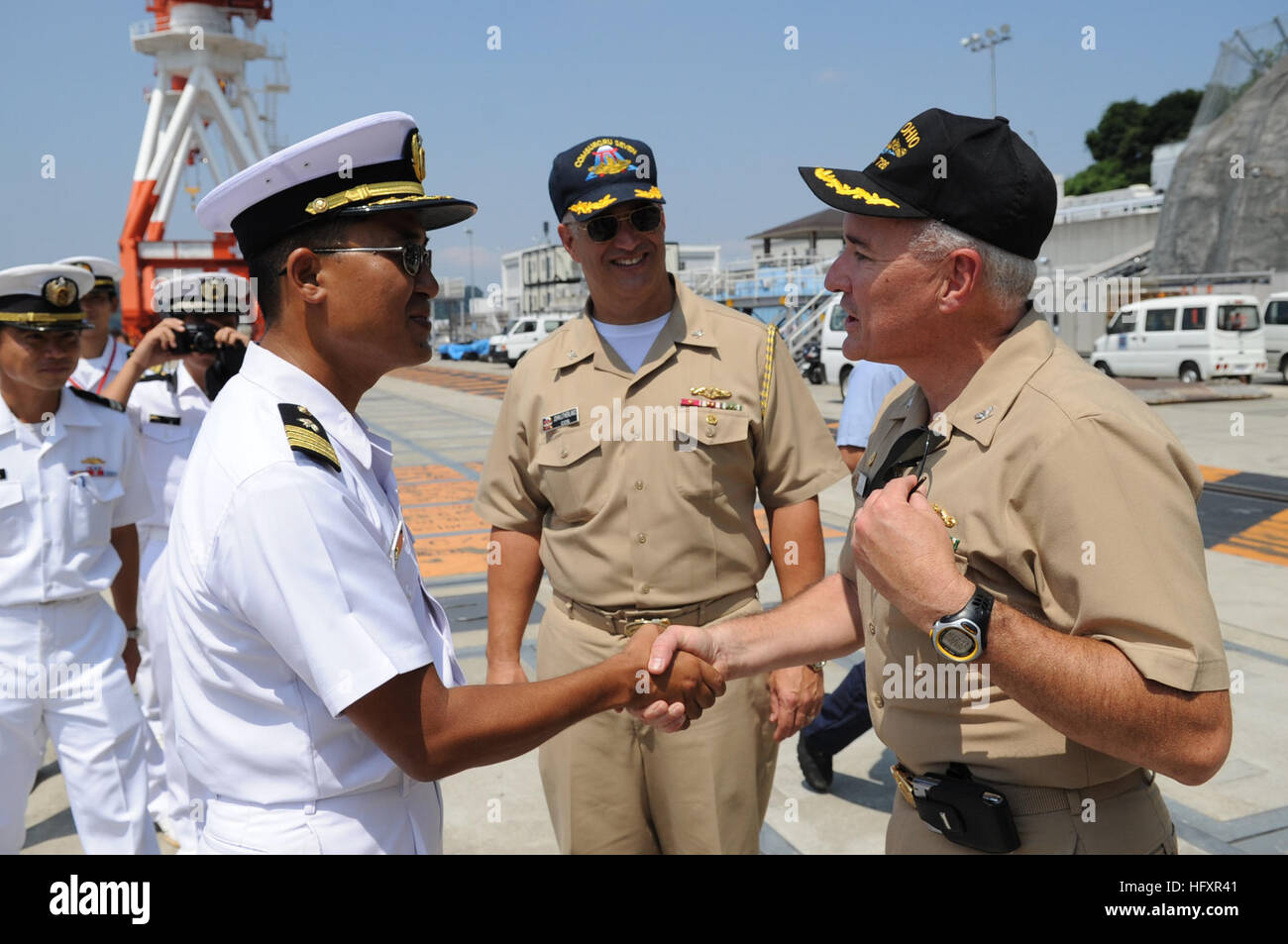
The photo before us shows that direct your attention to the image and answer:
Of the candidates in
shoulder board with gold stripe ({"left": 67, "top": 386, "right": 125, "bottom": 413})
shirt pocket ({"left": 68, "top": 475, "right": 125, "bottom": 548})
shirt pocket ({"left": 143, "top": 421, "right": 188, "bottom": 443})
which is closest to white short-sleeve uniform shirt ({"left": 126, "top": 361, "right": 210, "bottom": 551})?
shirt pocket ({"left": 143, "top": 421, "right": 188, "bottom": 443})

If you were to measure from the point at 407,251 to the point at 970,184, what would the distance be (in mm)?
1090

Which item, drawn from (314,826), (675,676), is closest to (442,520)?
(675,676)

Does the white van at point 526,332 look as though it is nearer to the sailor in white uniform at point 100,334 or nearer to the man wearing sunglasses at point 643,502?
the sailor in white uniform at point 100,334

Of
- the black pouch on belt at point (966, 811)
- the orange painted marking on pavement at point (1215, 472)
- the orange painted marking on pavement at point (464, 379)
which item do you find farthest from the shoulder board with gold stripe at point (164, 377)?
the orange painted marking on pavement at point (464, 379)

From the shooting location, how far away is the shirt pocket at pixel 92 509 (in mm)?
3854

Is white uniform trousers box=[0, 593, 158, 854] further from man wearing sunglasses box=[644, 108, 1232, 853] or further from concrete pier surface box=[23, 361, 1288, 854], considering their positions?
man wearing sunglasses box=[644, 108, 1232, 853]

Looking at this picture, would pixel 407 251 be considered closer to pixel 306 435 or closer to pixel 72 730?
pixel 306 435

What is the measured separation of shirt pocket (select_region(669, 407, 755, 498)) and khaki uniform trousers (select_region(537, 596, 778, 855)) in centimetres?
39

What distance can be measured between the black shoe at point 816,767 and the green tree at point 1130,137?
6488cm

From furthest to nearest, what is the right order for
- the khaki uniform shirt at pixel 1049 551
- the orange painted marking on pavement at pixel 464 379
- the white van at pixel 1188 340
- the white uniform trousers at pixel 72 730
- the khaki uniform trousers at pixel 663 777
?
the orange painted marking on pavement at pixel 464 379 < the white van at pixel 1188 340 < the white uniform trousers at pixel 72 730 < the khaki uniform trousers at pixel 663 777 < the khaki uniform shirt at pixel 1049 551

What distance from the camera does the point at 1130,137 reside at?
61250mm

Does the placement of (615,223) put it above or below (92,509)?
above

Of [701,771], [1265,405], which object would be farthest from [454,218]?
[1265,405]
